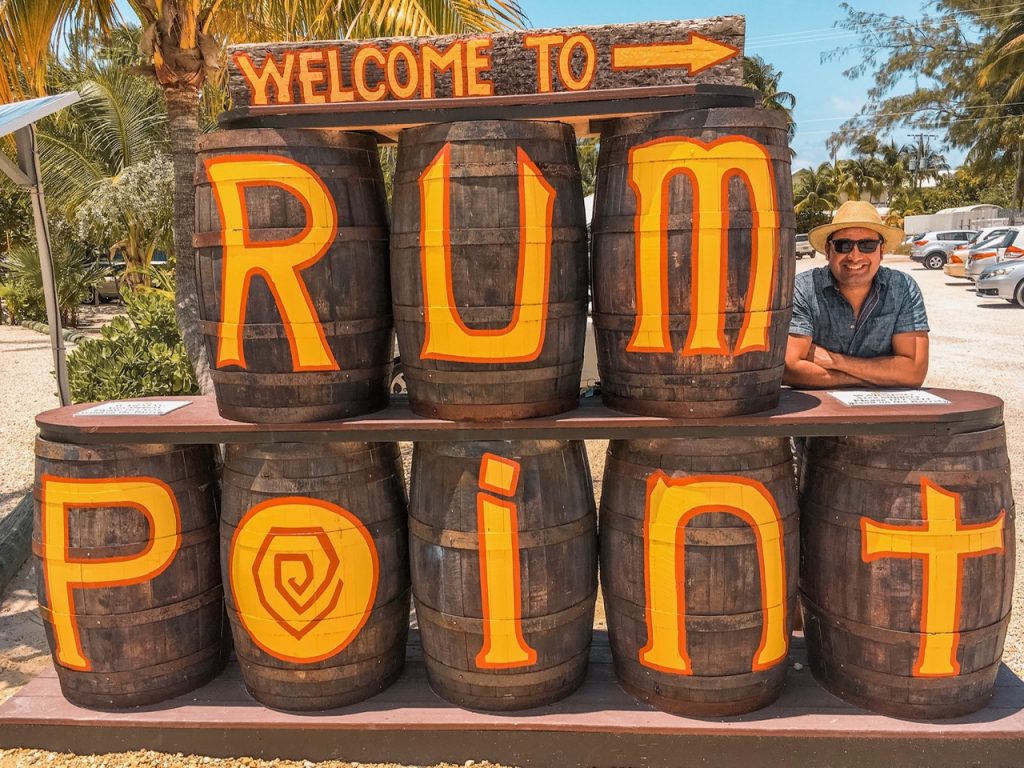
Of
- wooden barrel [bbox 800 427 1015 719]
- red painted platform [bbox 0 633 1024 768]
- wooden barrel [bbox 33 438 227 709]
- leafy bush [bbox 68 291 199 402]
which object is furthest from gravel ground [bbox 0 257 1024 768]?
wooden barrel [bbox 800 427 1015 719]

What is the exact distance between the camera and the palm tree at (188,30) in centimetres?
554

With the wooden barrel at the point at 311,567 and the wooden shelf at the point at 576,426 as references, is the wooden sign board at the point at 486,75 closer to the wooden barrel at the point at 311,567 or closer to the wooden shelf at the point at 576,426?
the wooden shelf at the point at 576,426

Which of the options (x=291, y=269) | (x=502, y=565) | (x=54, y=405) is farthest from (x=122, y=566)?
(x=54, y=405)

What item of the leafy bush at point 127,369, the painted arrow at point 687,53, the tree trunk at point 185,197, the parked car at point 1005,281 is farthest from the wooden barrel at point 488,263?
the parked car at point 1005,281

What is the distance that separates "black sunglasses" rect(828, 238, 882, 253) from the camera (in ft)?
10.3

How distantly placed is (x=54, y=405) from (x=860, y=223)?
896 centimetres

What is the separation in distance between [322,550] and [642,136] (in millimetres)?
1756

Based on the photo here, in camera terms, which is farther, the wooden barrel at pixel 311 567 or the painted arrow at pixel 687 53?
the wooden barrel at pixel 311 567

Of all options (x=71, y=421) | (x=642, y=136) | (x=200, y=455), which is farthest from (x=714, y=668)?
(x=71, y=421)

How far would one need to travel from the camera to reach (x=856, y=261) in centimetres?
317

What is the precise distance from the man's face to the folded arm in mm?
270

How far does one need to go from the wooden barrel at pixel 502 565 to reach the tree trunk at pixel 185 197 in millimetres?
3230

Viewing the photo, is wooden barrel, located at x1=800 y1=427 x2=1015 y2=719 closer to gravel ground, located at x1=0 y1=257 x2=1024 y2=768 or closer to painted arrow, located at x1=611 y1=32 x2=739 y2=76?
gravel ground, located at x1=0 y1=257 x2=1024 y2=768

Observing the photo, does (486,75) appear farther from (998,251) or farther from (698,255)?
(998,251)
